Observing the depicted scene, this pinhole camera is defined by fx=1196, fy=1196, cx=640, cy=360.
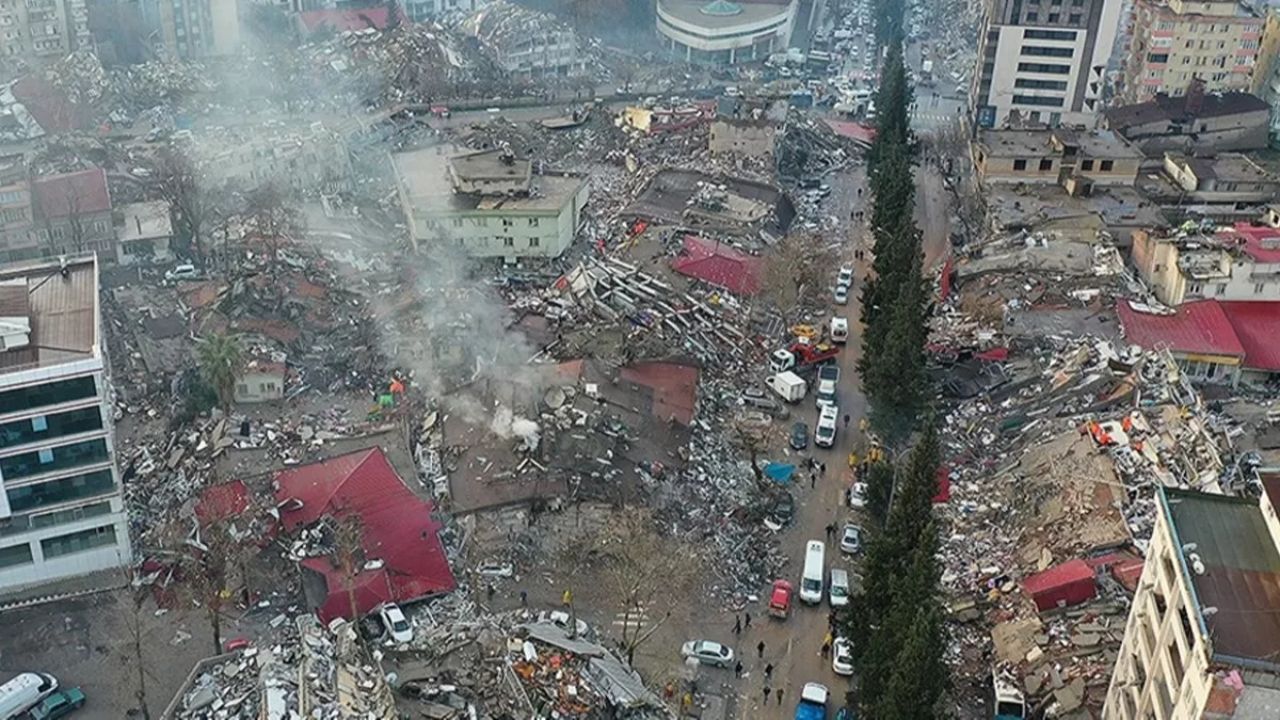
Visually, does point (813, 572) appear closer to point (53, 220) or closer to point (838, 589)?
point (838, 589)

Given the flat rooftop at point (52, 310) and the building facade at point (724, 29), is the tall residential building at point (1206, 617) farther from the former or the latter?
the building facade at point (724, 29)

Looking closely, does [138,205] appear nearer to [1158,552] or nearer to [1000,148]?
[1000,148]

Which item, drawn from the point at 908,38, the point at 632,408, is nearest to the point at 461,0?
the point at 908,38

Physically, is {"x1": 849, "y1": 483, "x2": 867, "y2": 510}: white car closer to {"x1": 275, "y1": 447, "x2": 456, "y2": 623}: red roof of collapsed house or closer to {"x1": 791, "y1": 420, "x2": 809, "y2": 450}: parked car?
{"x1": 791, "y1": 420, "x2": 809, "y2": 450}: parked car

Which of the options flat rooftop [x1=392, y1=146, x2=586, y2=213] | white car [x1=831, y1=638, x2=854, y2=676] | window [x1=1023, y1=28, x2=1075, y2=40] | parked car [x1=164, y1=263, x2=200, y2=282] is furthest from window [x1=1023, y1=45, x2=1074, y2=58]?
white car [x1=831, y1=638, x2=854, y2=676]

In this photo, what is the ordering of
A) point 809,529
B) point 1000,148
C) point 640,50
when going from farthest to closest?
1. point 640,50
2. point 1000,148
3. point 809,529

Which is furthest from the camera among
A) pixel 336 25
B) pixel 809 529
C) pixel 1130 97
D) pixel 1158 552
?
pixel 336 25
